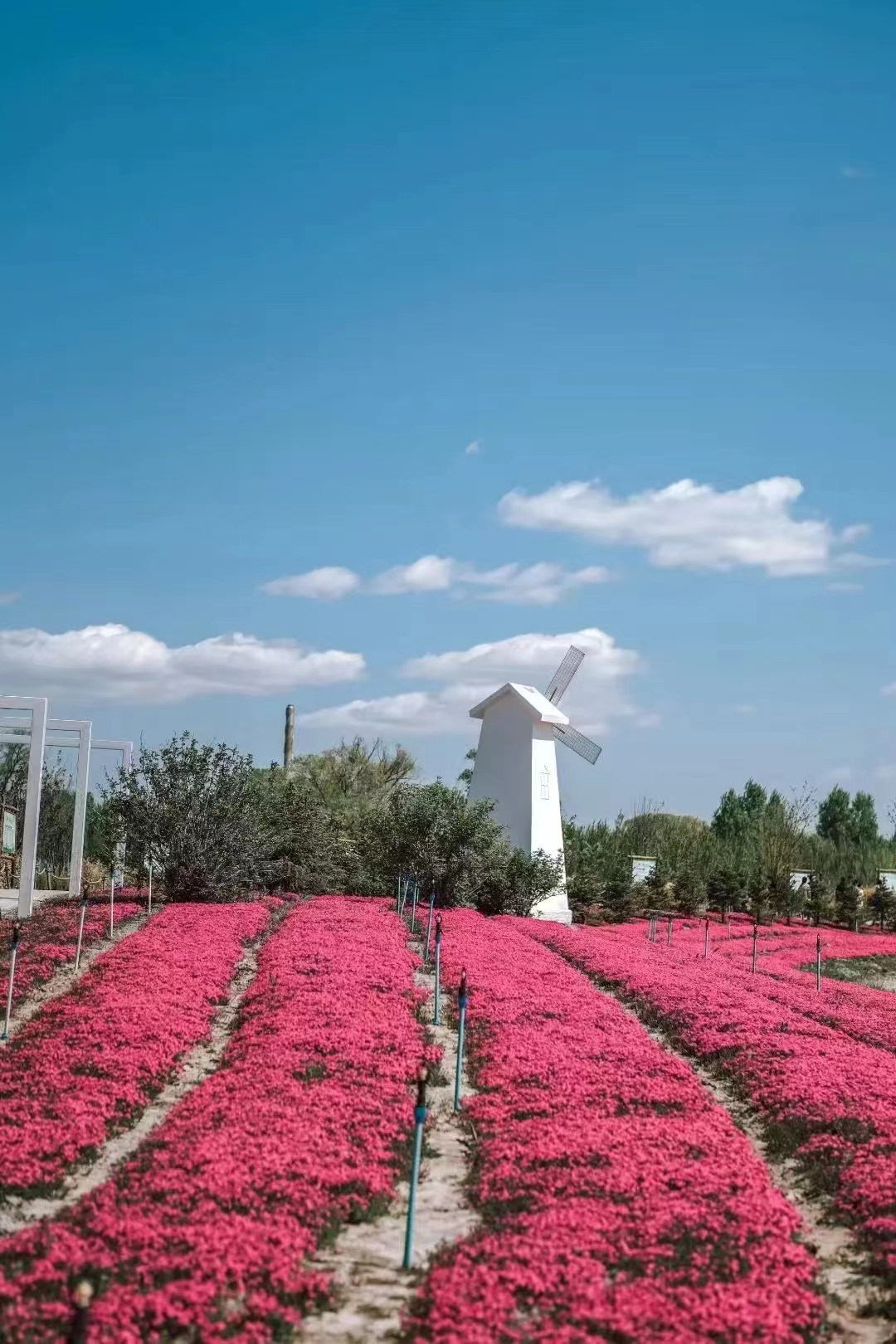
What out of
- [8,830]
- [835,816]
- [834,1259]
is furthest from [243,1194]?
[835,816]

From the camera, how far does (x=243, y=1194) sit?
32.7ft

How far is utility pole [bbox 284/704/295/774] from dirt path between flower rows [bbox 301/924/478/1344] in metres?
45.2

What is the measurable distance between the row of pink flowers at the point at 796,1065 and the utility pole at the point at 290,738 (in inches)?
1253

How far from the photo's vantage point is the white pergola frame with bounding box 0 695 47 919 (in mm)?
28344

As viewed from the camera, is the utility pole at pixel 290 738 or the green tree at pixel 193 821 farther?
the utility pole at pixel 290 738

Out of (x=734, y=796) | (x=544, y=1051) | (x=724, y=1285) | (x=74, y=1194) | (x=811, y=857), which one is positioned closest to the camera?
(x=724, y=1285)

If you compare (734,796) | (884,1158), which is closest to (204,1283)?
(884,1158)

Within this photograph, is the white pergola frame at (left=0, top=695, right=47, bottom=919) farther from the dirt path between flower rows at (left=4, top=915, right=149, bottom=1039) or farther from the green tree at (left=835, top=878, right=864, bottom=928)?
the green tree at (left=835, top=878, right=864, bottom=928)

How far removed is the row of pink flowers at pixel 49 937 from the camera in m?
21.1

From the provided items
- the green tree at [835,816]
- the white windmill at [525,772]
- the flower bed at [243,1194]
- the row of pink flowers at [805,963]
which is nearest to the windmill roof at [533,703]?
the white windmill at [525,772]

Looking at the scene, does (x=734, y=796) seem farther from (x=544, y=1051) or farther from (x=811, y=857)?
(x=544, y=1051)

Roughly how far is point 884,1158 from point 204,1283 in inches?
301

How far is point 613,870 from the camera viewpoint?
4831 centimetres

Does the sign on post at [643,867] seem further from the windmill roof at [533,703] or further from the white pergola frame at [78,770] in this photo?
the white pergola frame at [78,770]
